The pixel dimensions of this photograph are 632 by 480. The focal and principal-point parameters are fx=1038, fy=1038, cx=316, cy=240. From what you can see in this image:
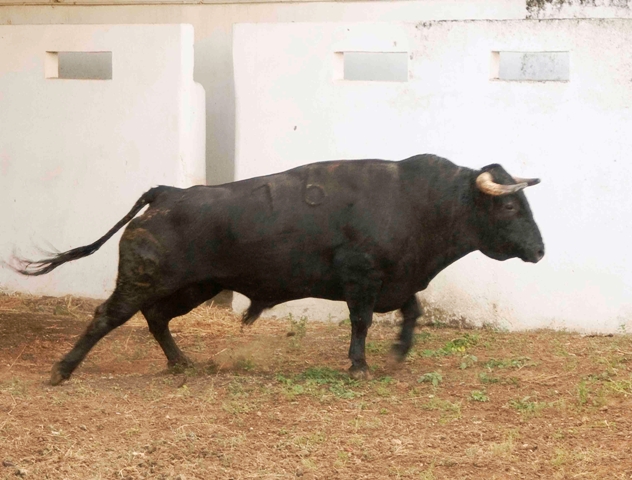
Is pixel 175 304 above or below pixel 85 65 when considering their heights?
below

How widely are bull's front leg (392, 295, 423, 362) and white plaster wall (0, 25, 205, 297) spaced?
10.2 feet

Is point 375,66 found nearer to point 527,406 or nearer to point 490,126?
point 490,126

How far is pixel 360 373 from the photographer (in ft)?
21.7

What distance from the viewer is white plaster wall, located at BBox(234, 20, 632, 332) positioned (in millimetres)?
8055

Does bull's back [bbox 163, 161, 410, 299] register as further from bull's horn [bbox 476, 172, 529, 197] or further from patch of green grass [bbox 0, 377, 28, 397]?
patch of green grass [bbox 0, 377, 28, 397]

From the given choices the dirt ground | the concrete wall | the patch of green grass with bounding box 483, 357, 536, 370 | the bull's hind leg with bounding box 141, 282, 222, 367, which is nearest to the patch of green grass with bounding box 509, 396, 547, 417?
the dirt ground

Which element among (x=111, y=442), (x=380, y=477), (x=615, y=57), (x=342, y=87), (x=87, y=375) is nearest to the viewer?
(x=380, y=477)

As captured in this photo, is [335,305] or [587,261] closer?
[587,261]

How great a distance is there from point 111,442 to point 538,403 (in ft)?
7.93

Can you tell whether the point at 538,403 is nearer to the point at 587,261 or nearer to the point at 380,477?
the point at 380,477

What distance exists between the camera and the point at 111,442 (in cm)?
528

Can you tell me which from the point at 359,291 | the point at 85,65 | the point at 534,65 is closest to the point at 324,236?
the point at 359,291

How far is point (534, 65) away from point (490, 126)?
7.34 feet

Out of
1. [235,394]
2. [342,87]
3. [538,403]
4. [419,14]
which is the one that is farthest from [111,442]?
[419,14]
